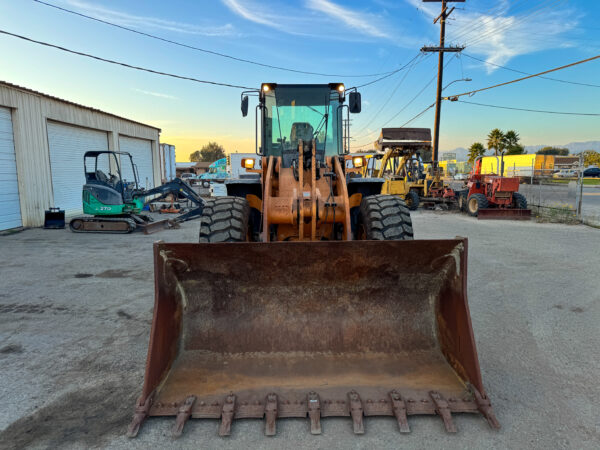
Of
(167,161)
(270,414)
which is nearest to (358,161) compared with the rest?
(270,414)

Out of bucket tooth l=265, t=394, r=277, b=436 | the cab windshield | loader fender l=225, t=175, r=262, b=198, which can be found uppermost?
the cab windshield

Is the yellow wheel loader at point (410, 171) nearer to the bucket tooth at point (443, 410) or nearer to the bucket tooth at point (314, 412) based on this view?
the bucket tooth at point (443, 410)

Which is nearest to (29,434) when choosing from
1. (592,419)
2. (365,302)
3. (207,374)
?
(207,374)

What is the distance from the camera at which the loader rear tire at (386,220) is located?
4133 millimetres

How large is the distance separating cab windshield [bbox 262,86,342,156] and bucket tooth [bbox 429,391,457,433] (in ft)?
11.9

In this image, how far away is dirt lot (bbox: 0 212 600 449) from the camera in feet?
8.21

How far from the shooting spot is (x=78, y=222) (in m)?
11.6

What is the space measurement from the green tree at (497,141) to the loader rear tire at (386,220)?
59532mm

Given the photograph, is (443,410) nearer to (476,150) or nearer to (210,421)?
(210,421)

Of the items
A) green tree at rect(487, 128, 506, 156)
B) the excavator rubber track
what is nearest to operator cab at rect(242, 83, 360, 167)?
the excavator rubber track

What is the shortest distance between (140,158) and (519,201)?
60.0 ft

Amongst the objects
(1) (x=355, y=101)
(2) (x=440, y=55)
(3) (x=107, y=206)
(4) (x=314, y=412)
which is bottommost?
(4) (x=314, y=412)

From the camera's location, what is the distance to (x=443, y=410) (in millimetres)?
2582

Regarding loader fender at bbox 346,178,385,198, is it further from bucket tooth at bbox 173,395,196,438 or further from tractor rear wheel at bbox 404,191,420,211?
tractor rear wheel at bbox 404,191,420,211
